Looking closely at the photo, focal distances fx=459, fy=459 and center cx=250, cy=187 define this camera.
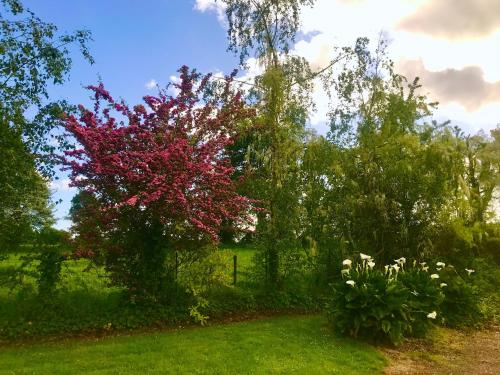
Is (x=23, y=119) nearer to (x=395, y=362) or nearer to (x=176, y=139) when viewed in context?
(x=176, y=139)

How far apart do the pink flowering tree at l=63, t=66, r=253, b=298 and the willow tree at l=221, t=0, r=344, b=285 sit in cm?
137

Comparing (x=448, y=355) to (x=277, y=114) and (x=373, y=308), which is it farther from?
(x=277, y=114)

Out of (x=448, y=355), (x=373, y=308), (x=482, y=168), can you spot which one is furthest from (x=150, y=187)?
(x=482, y=168)

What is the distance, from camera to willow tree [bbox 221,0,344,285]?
11.5m

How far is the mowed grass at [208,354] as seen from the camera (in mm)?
6562

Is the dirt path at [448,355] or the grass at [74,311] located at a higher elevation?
the grass at [74,311]

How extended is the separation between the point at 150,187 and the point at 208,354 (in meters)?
3.36

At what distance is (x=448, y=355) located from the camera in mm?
8352

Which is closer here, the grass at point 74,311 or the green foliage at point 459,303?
the grass at point 74,311

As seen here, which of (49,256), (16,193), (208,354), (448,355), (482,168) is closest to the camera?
(208,354)

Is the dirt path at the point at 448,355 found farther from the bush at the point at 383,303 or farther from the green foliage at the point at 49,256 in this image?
the green foliage at the point at 49,256

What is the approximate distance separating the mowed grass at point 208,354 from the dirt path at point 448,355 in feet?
1.52

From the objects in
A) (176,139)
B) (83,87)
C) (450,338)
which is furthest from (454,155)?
(83,87)

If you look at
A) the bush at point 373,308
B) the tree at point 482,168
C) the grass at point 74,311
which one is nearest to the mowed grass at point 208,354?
the bush at point 373,308
